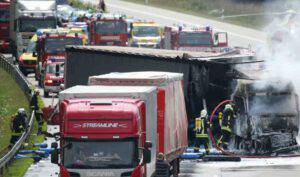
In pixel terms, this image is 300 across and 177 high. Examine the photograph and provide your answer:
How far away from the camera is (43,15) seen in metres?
73.0

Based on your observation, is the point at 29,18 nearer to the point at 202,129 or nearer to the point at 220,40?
the point at 220,40

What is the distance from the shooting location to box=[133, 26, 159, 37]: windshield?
7212 centimetres

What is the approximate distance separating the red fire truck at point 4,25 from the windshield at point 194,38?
1559 cm

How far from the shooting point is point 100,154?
88.4ft

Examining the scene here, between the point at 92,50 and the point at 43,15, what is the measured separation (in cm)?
3256

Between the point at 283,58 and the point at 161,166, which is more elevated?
the point at 283,58

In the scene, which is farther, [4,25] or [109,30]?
[4,25]

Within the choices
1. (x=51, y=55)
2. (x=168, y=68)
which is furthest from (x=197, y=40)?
(x=168, y=68)

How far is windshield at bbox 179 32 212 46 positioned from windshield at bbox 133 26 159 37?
269 inches

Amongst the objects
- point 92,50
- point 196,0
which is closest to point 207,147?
point 92,50

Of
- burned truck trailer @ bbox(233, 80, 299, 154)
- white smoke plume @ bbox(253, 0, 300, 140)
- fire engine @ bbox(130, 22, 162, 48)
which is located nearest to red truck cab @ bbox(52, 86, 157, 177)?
burned truck trailer @ bbox(233, 80, 299, 154)

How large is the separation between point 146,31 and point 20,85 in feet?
40.3

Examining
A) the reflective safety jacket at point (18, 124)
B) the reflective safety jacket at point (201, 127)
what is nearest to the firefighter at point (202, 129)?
the reflective safety jacket at point (201, 127)

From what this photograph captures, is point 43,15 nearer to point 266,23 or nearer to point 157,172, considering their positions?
point 266,23
